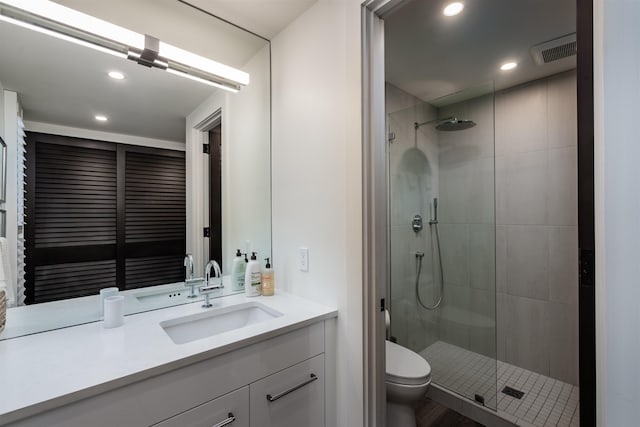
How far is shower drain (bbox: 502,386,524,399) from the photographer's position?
2020 mm

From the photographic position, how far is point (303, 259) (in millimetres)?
1503

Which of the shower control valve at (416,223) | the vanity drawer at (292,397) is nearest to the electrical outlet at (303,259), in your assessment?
the vanity drawer at (292,397)

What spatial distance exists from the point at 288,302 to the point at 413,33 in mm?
1682

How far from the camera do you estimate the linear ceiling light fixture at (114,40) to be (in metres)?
1.09

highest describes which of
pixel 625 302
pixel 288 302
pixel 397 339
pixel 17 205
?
pixel 17 205

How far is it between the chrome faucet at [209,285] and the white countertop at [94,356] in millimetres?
128

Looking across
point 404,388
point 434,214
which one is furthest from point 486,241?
point 404,388

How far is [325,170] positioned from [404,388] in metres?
1.16

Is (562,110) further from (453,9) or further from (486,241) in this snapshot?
(453,9)

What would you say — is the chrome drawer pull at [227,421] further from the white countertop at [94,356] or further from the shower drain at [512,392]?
the shower drain at [512,392]

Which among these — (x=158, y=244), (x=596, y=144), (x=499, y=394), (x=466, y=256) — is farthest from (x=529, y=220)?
(x=158, y=244)

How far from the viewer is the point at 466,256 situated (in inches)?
98.3

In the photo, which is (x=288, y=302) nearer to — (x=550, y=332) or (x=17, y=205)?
(x=17, y=205)

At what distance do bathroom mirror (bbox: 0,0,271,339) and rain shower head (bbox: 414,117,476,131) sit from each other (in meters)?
1.46
